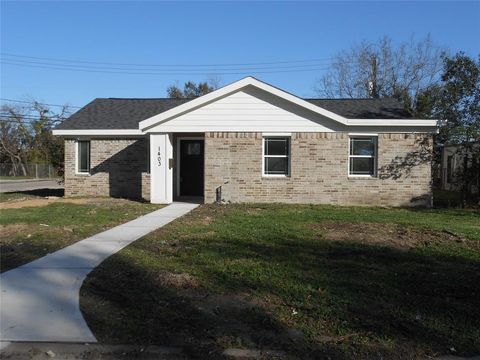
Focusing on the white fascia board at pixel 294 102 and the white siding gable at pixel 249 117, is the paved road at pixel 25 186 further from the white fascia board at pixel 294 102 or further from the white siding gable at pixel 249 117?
the white fascia board at pixel 294 102

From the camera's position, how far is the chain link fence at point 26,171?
57.2 meters

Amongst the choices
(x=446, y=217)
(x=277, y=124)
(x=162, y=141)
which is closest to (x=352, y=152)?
(x=277, y=124)

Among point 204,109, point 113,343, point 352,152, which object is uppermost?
point 204,109

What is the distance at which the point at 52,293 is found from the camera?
5.92 m

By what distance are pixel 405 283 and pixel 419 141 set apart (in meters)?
11.1

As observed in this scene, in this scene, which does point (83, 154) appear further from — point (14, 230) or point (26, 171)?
point (26, 171)

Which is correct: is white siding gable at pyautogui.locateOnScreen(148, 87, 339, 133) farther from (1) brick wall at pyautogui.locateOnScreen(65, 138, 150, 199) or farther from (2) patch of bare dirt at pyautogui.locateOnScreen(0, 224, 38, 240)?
(2) patch of bare dirt at pyautogui.locateOnScreen(0, 224, 38, 240)

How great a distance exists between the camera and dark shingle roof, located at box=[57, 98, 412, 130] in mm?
17873

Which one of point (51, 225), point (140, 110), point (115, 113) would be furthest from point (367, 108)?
point (51, 225)

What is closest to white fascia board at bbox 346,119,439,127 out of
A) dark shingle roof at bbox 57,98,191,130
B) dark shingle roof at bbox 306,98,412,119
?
dark shingle roof at bbox 306,98,412,119

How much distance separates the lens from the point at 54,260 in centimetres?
755

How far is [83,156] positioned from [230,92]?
7134 mm

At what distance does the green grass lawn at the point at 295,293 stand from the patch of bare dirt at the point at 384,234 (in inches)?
1.6

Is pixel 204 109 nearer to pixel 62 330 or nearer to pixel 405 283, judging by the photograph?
pixel 405 283
